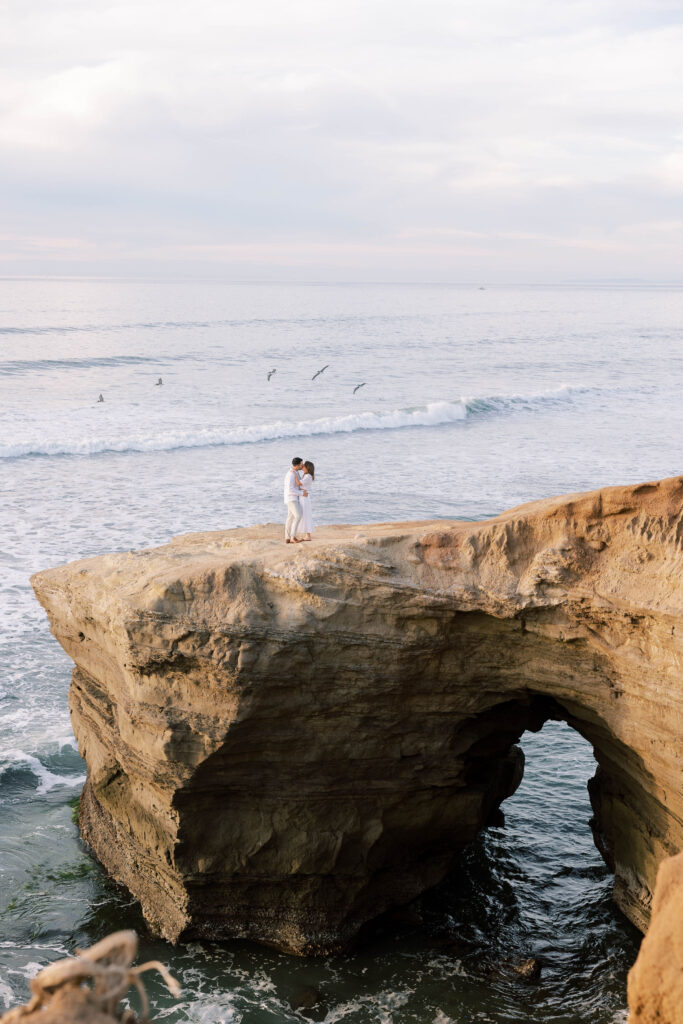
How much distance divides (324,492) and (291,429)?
1159 centimetres

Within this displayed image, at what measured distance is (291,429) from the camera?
40.2 metres

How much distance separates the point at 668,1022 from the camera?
6125mm

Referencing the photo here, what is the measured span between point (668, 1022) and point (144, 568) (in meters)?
6.54

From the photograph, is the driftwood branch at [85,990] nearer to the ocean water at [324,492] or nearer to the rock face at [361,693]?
the rock face at [361,693]

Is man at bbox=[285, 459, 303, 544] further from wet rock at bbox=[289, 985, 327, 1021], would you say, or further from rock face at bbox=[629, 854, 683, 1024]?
rock face at bbox=[629, 854, 683, 1024]

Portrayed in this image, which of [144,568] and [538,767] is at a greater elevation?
[144,568]

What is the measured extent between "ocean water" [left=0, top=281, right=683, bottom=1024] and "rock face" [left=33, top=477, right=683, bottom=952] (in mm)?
776

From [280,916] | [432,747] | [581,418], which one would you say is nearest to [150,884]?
[280,916]

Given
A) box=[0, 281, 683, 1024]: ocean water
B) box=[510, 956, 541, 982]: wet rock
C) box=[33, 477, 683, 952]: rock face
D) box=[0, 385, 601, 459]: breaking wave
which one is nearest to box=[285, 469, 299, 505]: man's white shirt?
box=[33, 477, 683, 952]: rock face

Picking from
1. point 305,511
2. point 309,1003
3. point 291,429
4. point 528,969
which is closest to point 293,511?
point 305,511

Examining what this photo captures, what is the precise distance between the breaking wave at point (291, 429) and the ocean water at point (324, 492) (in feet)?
0.46

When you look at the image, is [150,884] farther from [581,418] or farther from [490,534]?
[581,418]

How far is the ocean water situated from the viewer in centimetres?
1009

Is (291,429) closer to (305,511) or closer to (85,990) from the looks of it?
(305,511)
